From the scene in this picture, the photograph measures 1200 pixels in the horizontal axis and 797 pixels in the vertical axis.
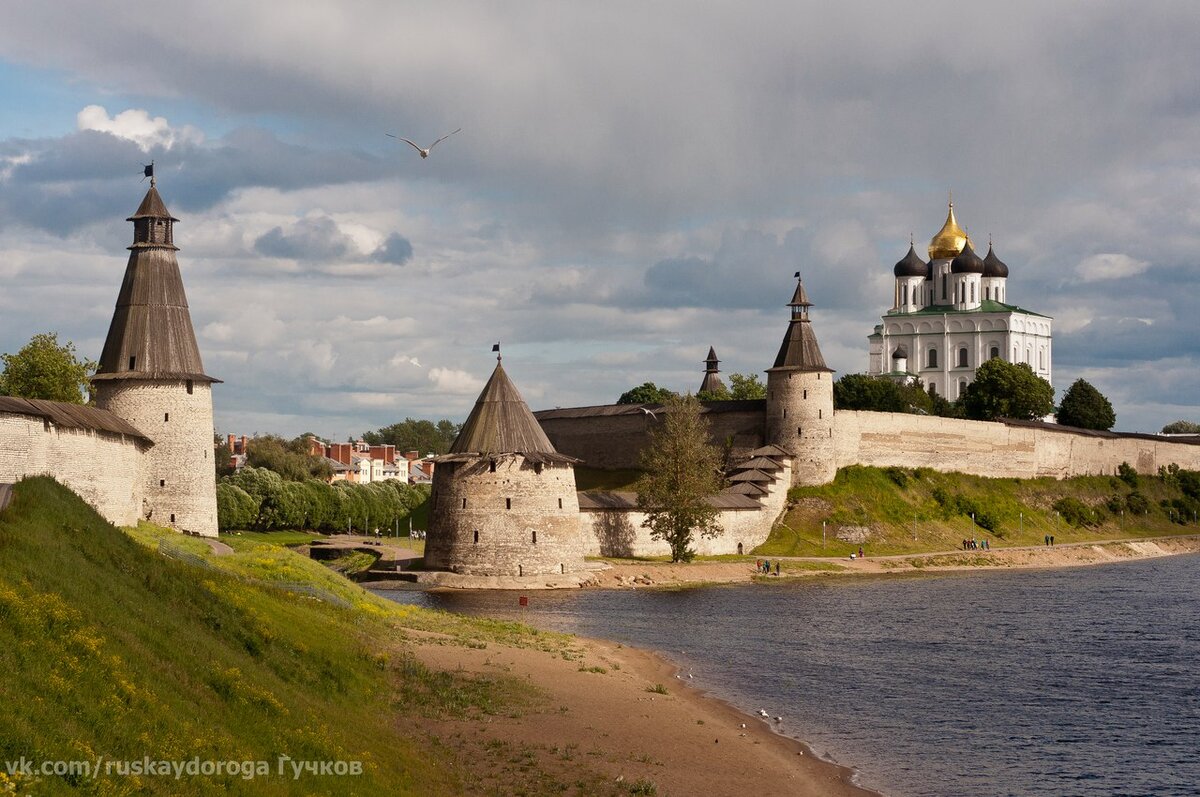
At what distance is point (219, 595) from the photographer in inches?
720

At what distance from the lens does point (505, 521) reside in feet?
155

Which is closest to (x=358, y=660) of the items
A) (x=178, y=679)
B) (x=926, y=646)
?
(x=178, y=679)

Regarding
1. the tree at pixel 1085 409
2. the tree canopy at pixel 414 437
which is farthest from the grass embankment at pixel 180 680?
the tree canopy at pixel 414 437

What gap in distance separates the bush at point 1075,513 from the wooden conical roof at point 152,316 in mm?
50038

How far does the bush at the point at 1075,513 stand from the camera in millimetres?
73875

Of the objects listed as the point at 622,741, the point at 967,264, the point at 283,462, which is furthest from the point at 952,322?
the point at 622,741

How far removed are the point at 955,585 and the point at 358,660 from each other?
35.6 meters

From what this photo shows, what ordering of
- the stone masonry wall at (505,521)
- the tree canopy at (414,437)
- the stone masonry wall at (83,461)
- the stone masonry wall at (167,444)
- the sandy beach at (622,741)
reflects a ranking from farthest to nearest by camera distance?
the tree canopy at (414,437)
the stone masonry wall at (505,521)
the stone masonry wall at (167,444)
the stone masonry wall at (83,461)
the sandy beach at (622,741)

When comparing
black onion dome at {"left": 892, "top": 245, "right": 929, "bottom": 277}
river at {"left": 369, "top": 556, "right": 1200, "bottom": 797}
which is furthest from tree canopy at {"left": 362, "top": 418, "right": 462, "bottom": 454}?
river at {"left": 369, "top": 556, "right": 1200, "bottom": 797}

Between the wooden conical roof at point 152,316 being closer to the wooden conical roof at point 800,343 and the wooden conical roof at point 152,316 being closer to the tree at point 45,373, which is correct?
the tree at point 45,373

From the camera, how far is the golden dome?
116000 millimetres

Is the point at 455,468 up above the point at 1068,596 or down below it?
above

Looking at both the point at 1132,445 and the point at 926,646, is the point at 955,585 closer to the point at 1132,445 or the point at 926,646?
the point at 926,646

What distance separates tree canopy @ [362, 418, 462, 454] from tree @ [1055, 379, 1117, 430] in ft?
304
